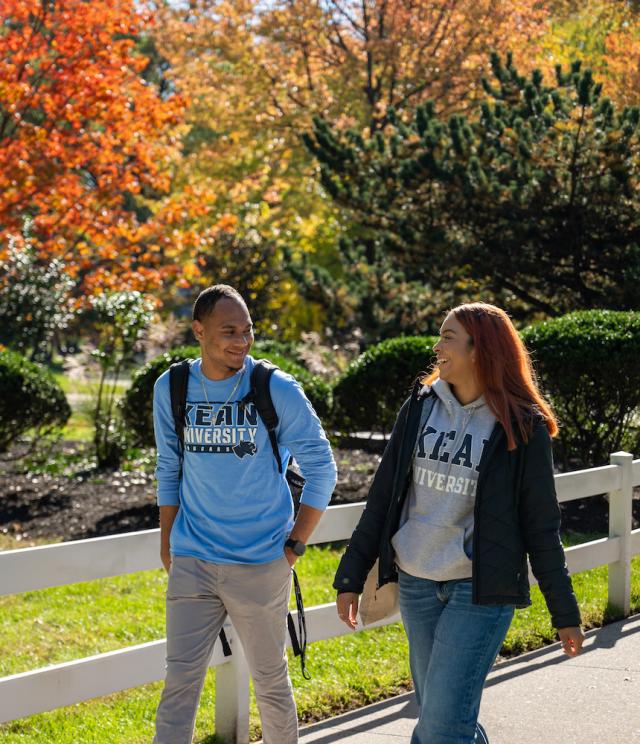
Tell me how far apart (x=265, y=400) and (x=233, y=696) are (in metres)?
1.49

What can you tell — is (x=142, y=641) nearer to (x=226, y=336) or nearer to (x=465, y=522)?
(x=226, y=336)

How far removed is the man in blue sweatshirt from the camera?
12.2 ft

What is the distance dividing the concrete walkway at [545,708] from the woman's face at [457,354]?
6.22 ft

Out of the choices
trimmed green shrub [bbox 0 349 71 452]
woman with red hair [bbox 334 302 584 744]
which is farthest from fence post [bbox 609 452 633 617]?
Answer: trimmed green shrub [bbox 0 349 71 452]

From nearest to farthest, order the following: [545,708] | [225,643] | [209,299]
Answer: [209,299] < [225,643] < [545,708]

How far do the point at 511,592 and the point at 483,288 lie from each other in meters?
10.5

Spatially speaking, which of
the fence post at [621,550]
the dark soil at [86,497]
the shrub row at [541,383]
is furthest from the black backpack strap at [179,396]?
the dark soil at [86,497]

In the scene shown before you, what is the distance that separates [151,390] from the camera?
10820mm

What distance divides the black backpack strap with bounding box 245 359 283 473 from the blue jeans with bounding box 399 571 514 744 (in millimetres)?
664

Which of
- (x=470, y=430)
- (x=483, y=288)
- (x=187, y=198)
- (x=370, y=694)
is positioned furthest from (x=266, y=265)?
(x=470, y=430)

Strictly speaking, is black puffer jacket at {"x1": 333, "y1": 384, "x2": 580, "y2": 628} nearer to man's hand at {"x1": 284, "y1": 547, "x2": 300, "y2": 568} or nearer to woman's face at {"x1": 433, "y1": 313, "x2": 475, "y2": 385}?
woman's face at {"x1": 433, "y1": 313, "x2": 475, "y2": 385}

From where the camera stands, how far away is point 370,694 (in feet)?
17.5

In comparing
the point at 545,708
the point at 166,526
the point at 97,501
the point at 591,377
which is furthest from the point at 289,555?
the point at 97,501

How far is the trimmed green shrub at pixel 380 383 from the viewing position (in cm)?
1042
